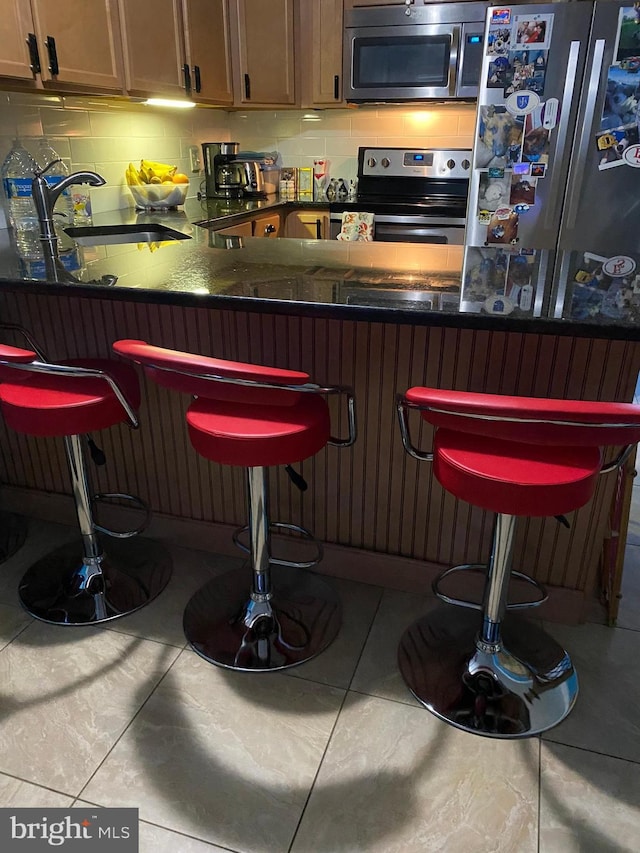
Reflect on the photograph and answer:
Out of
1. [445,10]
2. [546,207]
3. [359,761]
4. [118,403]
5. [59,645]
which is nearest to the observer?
[359,761]

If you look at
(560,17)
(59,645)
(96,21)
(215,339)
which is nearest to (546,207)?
(560,17)

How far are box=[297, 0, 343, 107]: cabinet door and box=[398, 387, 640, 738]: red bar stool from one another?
296 cm

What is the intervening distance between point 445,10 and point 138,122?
66.1 inches

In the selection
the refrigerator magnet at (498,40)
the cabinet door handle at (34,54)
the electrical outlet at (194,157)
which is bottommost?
the electrical outlet at (194,157)

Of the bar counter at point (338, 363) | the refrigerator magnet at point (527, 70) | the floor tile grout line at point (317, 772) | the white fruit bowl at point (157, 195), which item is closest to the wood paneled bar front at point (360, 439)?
the bar counter at point (338, 363)

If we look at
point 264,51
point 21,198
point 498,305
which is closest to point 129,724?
point 498,305

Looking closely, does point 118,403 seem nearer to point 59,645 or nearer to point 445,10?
point 59,645

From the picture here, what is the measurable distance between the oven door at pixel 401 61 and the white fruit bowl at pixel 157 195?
116 cm

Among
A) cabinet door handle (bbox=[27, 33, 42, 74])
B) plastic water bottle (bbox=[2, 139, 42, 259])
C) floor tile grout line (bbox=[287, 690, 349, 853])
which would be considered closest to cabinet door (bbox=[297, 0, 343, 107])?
plastic water bottle (bbox=[2, 139, 42, 259])

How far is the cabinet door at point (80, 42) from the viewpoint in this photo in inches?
86.4

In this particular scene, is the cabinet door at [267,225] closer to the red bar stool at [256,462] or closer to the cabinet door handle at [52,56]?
the cabinet door handle at [52,56]

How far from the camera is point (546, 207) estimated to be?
2.81m

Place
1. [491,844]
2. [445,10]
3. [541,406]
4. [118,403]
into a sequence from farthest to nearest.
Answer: [445,10] < [118,403] < [491,844] < [541,406]

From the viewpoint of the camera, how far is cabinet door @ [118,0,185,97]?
262 centimetres
